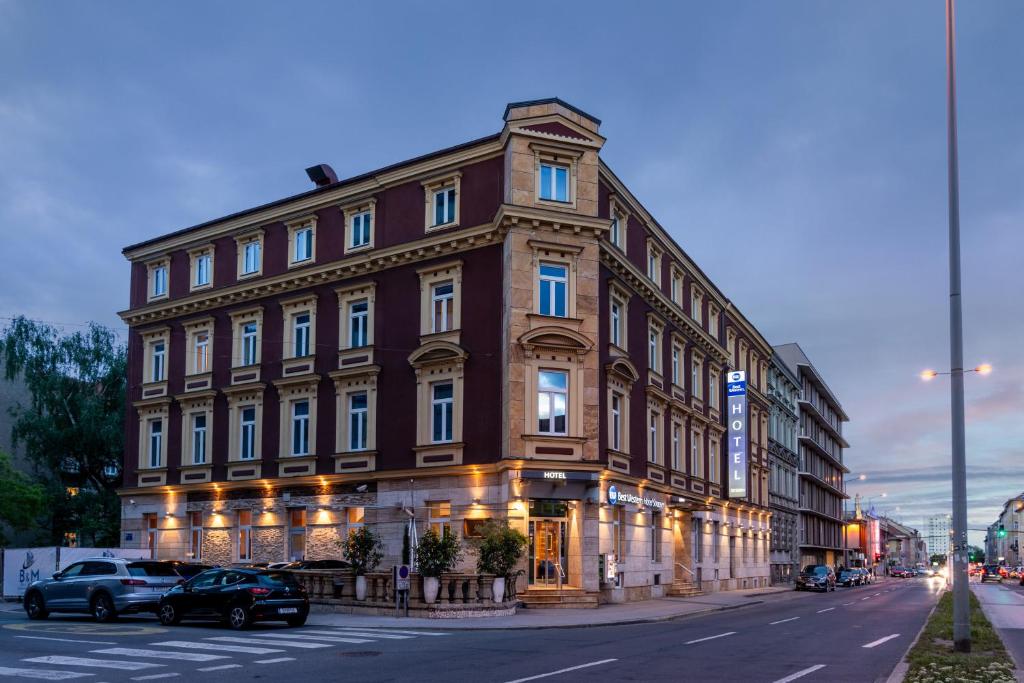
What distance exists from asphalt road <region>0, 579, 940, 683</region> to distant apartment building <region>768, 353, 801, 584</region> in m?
42.2

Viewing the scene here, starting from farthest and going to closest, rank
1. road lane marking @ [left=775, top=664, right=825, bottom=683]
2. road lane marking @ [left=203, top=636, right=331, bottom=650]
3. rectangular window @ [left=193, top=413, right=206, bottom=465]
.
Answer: rectangular window @ [left=193, top=413, right=206, bottom=465] < road lane marking @ [left=203, top=636, right=331, bottom=650] < road lane marking @ [left=775, top=664, right=825, bottom=683]

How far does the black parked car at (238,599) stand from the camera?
2366cm

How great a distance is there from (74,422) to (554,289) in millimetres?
31349

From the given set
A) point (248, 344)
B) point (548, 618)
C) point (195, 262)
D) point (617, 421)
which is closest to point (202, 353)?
point (248, 344)

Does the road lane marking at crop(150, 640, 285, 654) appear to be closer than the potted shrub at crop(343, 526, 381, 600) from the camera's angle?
Yes

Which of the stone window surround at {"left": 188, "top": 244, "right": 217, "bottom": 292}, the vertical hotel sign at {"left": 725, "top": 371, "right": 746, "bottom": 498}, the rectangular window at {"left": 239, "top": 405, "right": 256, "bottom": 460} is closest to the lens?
the rectangular window at {"left": 239, "top": 405, "right": 256, "bottom": 460}

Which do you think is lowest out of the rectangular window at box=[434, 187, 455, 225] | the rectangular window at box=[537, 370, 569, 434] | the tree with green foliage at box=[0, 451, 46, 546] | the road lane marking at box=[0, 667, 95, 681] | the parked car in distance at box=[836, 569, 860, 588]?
the parked car in distance at box=[836, 569, 860, 588]

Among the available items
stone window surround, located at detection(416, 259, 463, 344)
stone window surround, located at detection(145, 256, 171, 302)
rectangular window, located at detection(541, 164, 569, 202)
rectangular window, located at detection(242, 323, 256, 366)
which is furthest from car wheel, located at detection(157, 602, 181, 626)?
stone window surround, located at detection(145, 256, 171, 302)

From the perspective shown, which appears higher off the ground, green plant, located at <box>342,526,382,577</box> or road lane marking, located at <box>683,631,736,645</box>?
green plant, located at <box>342,526,382,577</box>

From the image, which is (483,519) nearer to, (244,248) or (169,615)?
(169,615)

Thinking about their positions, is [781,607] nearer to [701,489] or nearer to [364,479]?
[701,489]

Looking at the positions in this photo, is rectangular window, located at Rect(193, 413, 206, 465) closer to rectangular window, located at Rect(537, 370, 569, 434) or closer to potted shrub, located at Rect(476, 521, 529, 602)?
rectangular window, located at Rect(537, 370, 569, 434)

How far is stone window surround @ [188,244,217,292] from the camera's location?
44.5 metres

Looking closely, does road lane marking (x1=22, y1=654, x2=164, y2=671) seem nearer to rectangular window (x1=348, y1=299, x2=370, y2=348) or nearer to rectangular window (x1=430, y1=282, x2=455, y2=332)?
rectangular window (x1=430, y1=282, x2=455, y2=332)
